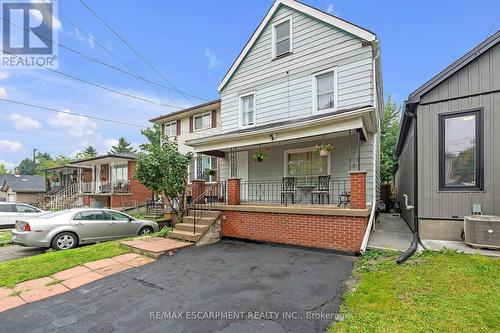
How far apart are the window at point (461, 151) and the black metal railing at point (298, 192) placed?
259cm

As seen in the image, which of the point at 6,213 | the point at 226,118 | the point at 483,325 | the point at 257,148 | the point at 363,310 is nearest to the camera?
the point at 483,325

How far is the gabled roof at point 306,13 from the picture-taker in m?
8.36

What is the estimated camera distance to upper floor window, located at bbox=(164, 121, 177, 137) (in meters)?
17.9

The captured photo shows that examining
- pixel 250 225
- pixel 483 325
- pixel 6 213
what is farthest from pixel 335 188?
pixel 6 213

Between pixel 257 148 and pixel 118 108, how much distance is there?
1398cm

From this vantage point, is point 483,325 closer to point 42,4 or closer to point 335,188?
point 335,188

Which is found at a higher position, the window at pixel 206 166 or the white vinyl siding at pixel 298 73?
the white vinyl siding at pixel 298 73

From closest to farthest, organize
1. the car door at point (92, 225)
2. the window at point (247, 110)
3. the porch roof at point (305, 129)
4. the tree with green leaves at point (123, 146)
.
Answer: the porch roof at point (305, 129)
the car door at point (92, 225)
the window at point (247, 110)
the tree with green leaves at point (123, 146)

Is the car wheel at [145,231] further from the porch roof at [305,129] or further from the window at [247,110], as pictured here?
the window at [247,110]

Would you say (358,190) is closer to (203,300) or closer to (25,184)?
(203,300)

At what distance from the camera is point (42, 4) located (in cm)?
888

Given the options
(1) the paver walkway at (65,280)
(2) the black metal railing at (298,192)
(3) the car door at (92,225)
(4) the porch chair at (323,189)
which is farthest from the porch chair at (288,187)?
(3) the car door at (92,225)

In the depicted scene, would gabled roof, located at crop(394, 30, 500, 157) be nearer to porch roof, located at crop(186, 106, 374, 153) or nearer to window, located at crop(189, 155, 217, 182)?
porch roof, located at crop(186, 106, 374, 153)

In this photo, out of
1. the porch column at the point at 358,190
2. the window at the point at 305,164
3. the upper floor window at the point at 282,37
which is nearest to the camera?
the porch column at the point at 358,190
